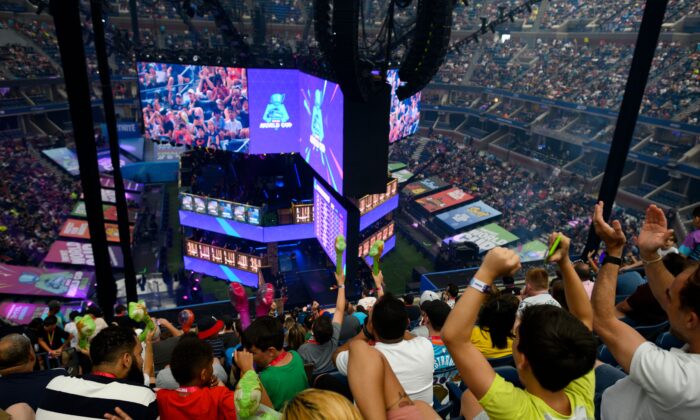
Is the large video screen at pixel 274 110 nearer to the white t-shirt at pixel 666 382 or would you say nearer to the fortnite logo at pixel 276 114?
the fortnite logo at pixel 276 114

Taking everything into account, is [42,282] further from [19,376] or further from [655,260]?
[655,260]

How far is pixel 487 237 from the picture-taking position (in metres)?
21.9

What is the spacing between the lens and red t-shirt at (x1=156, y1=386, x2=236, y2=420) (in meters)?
2.50

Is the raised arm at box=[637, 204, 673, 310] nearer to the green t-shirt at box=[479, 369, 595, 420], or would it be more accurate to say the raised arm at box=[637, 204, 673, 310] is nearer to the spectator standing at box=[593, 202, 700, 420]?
the spectator standing at box=[593, 202, 700, 420]

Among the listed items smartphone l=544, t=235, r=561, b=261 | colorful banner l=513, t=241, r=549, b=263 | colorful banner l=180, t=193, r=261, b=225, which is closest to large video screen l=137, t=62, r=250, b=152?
colorful banner l=180, t=193, r=261, b=225

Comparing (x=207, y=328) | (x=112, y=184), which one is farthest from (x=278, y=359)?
(x=112, y=184)

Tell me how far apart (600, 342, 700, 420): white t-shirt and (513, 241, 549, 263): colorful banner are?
19169mm

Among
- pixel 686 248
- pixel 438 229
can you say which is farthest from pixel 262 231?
pixel 686 248

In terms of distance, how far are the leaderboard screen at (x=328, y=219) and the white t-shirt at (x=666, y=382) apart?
12.3m

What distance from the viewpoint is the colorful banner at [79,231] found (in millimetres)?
18992

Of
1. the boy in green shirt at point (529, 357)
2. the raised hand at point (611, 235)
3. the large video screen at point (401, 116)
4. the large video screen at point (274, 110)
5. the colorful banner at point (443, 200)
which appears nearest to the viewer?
the boy in green shirt at point (529, 357)

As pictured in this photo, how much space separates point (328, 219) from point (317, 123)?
12.0 feet

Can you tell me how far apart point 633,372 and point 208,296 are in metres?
18.5

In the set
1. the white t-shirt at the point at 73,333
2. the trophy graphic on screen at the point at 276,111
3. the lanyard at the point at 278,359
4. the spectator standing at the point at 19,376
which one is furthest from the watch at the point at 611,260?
the trophy graphic on screen at the point at 276,111
